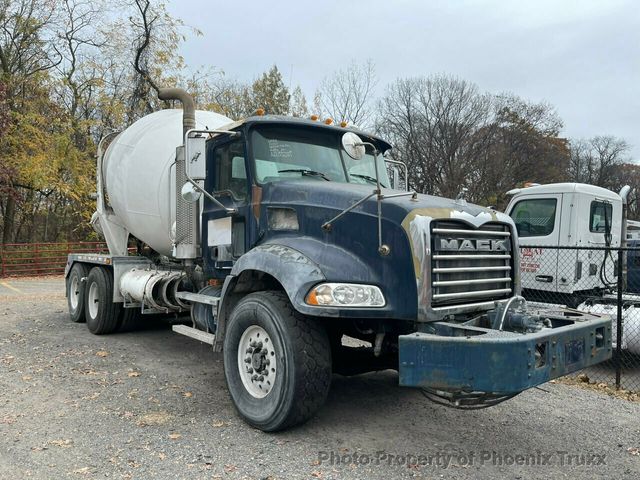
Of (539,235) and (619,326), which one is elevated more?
(539,235)

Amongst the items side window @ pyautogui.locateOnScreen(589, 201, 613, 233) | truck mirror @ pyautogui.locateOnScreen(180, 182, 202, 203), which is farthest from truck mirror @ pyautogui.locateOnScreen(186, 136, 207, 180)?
side window @ pyautogui.locateOnScreen(589, 201, 613, 233)

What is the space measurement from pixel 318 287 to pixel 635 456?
2.80 meters

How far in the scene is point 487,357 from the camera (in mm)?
3441

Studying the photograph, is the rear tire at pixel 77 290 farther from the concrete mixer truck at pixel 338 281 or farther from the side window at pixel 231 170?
the side window at pixel 231 170

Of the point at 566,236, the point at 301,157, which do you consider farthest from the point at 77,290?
the point at 566,236

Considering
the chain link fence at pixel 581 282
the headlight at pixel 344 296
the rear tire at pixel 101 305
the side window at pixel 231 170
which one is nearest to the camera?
the headlight at pixel 344 296

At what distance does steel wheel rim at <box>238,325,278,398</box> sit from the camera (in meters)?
4.53

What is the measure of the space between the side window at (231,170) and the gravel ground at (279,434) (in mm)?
2090

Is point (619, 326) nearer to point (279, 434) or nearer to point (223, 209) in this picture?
point (279, 434)

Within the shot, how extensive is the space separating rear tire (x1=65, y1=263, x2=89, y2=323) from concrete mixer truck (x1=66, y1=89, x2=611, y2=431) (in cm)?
368

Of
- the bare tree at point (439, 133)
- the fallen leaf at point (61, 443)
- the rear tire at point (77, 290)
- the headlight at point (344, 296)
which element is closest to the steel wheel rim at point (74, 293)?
the rear tire at point (77, 290)

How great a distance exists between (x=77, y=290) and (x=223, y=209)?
205 inches

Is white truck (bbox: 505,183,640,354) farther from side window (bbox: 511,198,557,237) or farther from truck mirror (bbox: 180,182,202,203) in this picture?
truck mirror (bbox: 180,182,202,203)

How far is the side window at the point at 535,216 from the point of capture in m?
8.91
